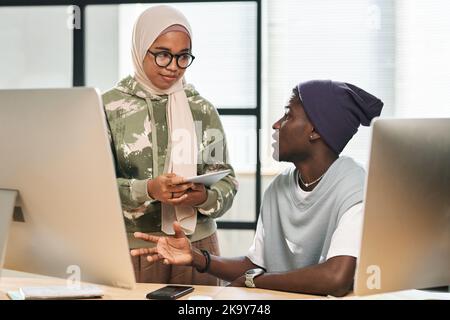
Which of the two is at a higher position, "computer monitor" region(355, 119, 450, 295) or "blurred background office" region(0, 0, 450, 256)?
"blurred background office" region(0, 0, 450, 256)

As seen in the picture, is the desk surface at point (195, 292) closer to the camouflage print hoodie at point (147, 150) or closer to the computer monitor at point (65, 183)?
the computer monitor at point (65, 183)

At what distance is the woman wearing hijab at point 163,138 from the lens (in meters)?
2.00

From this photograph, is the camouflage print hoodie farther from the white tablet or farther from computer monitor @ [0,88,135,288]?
computer monitor @ [0,88,135,288]

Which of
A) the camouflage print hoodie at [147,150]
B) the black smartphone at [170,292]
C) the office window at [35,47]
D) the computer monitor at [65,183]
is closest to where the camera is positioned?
the computer monitor at [65,183]

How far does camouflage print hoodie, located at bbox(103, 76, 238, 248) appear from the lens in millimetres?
1990

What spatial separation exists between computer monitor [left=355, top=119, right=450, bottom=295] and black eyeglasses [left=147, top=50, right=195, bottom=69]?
1.00 meters

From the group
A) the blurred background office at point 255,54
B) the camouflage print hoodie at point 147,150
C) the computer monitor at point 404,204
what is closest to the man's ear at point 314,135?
the camouflage print hoodie at point 147,150

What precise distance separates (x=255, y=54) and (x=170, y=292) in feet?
7.20

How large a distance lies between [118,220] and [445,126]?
0.60 metres

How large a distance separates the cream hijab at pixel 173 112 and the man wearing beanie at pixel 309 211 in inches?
12.3

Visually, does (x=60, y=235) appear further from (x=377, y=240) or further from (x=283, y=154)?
(x=283, y=154)

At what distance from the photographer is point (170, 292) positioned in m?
1.46

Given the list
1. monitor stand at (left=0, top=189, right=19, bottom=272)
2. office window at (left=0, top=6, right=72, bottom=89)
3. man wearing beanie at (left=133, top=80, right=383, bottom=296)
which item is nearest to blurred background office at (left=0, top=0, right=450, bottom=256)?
office window at (left=0, top=6, right=72, bottom=89)

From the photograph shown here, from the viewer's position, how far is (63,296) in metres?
1.38
